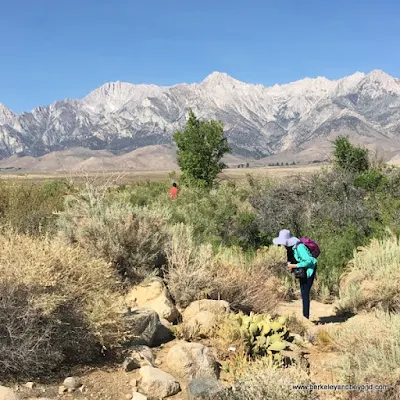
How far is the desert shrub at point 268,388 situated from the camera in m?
4.21

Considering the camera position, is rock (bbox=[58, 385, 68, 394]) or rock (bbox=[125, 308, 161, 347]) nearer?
rock (bbox=[58, 385, 68, 394])

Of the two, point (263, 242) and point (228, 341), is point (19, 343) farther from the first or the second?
point (263, 242)

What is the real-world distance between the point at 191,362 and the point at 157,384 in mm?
657

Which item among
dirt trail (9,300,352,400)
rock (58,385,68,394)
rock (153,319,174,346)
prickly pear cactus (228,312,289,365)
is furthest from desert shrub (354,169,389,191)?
rock (58,385,68,394)

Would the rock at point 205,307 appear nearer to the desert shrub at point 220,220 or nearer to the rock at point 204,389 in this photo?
the rock at point 204,389

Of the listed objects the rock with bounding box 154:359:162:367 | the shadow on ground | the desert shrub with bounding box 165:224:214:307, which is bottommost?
the shadow on ground

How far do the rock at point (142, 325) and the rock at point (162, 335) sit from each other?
8 cm

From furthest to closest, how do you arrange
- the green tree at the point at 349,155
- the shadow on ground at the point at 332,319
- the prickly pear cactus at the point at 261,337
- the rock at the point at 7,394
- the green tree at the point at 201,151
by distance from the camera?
the green tree at the point at 201,151 → the green tree at the point at 349,155 → the shadow on ground at the point at 332,319 → the prickly pear cactus at the point at 261,337 → the rock at the point at 7,394

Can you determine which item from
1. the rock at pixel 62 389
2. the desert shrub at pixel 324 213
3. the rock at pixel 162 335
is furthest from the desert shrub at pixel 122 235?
the desert shrub at pixel 324 213

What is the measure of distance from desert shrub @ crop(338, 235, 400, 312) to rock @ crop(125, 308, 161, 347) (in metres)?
3.95

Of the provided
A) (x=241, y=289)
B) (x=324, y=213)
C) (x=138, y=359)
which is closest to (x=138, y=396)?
(x=138, y=359)

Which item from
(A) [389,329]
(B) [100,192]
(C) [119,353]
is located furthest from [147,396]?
(B) [100,192]

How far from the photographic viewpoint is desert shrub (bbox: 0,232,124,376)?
4.75 m

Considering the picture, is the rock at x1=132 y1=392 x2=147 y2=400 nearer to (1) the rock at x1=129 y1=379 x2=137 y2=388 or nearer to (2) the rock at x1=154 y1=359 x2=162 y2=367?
(1) the rock at x1=129 y1=379 x2=137 y2=388
